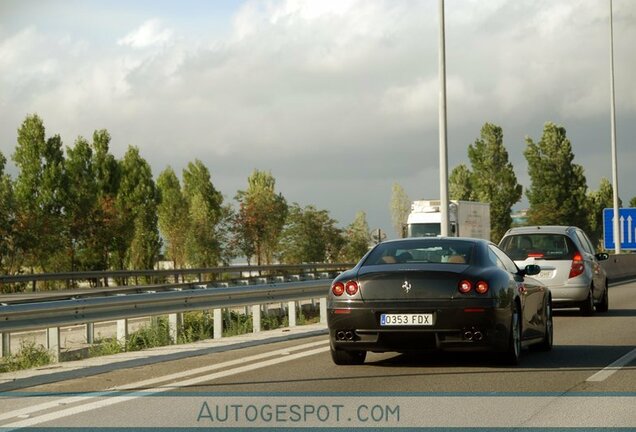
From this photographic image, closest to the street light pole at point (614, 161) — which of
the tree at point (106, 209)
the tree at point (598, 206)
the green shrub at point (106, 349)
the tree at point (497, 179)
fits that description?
the tree at point (106, 209)

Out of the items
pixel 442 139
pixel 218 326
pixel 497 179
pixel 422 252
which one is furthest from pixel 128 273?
pixel 497 179

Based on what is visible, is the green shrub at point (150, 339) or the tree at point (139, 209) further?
the tree at point (139, 209)

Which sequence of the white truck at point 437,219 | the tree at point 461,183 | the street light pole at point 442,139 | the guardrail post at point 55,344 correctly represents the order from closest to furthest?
the guardrail post at point 55,344, the street light pole at point 442,139, the white truck at point 437,219, the tree at point 461,183

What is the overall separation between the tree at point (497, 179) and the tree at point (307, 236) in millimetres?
34501

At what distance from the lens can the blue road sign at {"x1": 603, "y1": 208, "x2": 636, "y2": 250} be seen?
2178 inches

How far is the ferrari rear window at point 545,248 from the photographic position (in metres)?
21.0

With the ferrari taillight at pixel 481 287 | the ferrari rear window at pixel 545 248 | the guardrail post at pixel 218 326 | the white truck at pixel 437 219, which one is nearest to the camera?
the ferrari taillight at pixel 481 287

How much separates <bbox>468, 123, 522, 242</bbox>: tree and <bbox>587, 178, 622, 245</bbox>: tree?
17.9m

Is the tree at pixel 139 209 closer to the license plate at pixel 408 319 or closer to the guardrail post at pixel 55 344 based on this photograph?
the guardrail post at pixel 55 344

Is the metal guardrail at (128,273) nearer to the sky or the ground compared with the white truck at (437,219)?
nearer to the ground

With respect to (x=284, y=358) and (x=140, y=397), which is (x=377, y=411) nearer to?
(x=140, y=397)

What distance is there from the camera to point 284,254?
268 feet

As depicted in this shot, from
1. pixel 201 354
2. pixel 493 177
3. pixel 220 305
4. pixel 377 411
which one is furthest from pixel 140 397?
pixel 493 177

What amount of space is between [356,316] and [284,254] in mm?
70305
